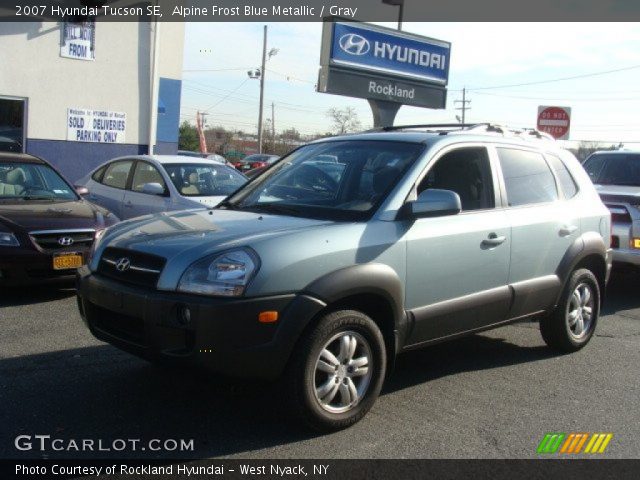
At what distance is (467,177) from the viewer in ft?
16.9

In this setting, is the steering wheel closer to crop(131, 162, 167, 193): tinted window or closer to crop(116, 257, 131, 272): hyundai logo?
crop(116, 257, 131, 272): hyundai logo

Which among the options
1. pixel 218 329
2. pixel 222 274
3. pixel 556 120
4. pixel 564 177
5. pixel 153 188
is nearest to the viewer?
pixel 218 329

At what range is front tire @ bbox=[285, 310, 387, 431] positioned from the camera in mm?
3889

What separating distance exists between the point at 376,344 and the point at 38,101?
13.7 m

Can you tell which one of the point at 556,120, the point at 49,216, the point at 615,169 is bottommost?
the point at 49,216

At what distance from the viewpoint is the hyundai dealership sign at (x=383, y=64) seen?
1839 centimetres

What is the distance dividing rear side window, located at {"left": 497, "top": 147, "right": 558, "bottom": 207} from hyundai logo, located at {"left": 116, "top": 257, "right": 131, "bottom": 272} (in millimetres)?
2891

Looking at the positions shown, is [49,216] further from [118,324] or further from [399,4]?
[399,4]

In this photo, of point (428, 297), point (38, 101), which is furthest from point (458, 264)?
point (38, 101)

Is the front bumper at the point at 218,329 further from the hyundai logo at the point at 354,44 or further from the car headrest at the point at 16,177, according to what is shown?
the hyundai logo at the point at 354,44

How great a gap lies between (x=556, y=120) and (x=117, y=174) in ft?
36.0

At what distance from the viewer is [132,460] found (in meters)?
3.68

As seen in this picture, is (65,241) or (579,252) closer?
(579,252)

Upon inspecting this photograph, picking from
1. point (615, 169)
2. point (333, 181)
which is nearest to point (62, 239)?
point (333, 181)
